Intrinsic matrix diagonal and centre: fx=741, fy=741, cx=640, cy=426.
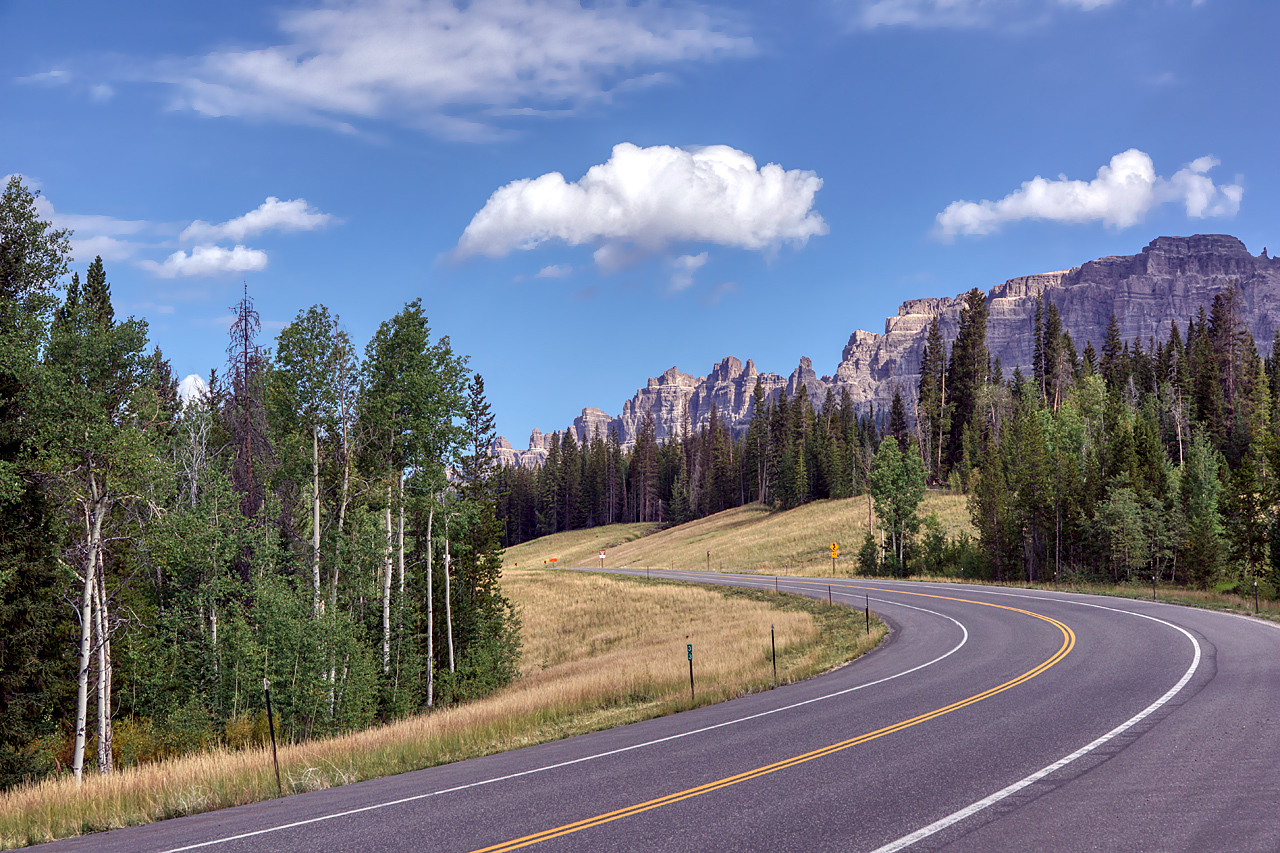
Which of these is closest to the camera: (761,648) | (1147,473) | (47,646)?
(47,646)

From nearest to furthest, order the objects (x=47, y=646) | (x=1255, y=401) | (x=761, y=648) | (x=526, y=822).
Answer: (x=526, y=822) → (x=47, y=646) → (x=761, y=648) → (x=1255, y=401)

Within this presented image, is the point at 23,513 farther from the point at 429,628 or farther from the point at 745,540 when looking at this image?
the point at 745,540

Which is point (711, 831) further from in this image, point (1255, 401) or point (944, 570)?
point (1255, 401)

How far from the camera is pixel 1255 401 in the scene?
7581 centimetres

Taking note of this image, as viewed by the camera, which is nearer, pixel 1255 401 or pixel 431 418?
pixel 431 418

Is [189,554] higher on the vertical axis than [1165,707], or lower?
higher

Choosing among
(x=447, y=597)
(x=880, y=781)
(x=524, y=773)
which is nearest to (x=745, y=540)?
(x=447, y=597)

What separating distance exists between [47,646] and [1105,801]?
26.4 meters

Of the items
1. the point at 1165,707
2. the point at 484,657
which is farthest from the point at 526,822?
the point at 484,657

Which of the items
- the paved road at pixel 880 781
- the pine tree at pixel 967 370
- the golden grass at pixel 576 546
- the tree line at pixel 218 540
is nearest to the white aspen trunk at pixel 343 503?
the tree line at pixel 218 540

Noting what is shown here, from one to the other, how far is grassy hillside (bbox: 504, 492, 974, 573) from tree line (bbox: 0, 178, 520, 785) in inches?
1633

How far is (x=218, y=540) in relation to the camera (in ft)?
82.5

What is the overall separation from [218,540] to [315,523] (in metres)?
3.49

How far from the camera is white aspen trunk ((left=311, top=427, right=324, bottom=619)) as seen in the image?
24.5m
